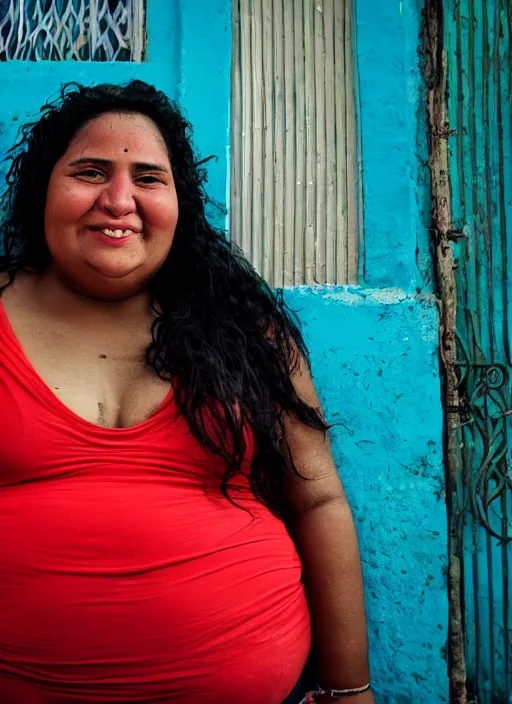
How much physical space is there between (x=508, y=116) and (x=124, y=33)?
1.42 m

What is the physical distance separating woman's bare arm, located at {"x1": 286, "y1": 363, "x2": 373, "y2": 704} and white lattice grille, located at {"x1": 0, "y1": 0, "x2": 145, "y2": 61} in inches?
55.7

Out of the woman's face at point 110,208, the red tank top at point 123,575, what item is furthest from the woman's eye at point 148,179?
the red tank top at point 123,575

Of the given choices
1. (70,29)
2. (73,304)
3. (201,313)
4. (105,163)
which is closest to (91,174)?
(105,163)

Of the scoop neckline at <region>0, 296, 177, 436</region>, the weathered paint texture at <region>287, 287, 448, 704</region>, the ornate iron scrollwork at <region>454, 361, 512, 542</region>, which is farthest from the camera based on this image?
the ornate iron scrollwork at <region>454, 361, 512, 542</region>

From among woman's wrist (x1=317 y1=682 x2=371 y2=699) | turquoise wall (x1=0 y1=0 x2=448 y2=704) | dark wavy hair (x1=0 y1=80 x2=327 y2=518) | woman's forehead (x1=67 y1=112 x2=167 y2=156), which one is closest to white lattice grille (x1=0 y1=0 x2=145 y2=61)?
turquoise wall (x1=0 y1=0 x2=448 y2=704)

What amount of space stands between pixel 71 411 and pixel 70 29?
5.05 ft

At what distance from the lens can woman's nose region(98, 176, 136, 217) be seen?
1679mm

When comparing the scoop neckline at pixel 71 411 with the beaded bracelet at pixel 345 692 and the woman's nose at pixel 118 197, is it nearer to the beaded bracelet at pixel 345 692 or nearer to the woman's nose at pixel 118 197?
the woman's nose at pixel 118 197

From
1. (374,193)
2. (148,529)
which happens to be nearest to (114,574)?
(148,529)

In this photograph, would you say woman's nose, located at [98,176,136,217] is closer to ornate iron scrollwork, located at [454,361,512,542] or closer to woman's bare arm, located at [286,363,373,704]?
woman's bare arm, located at [286,363,373,704]

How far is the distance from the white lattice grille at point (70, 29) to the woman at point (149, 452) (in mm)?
444

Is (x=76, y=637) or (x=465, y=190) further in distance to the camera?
(x=465, y=190)

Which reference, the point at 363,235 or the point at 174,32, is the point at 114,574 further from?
the point at 174,32

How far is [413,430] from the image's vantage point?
2.12 meters
